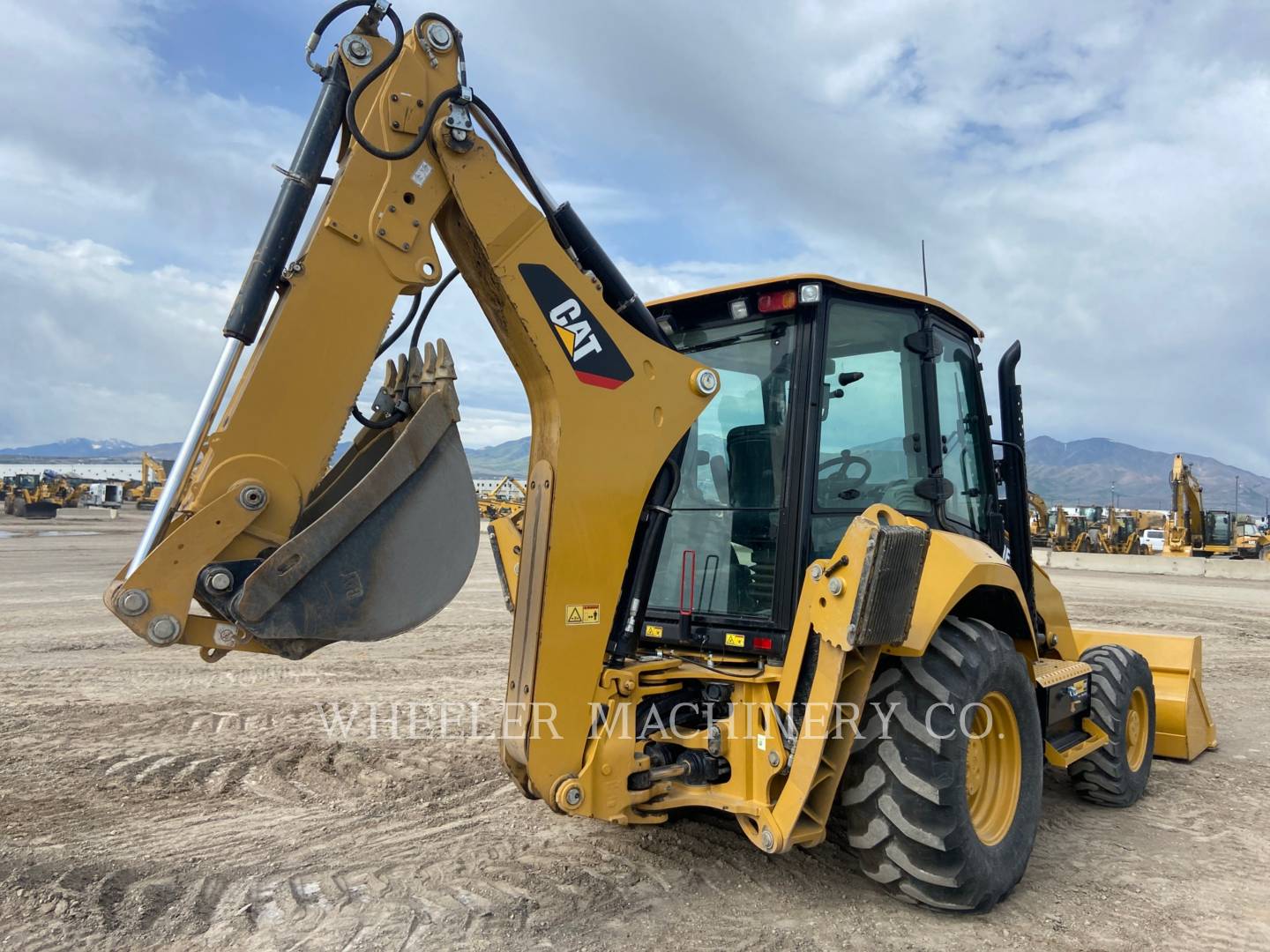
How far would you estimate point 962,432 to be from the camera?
4.58 meters

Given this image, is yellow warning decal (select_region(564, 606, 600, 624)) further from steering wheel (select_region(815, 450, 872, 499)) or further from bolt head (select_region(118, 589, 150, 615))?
bolt head (select_region(118, 589, 150, 615))

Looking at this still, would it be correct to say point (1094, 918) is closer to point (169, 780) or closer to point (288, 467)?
point (288, 467)

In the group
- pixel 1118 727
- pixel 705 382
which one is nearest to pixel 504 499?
pixel 1118 727

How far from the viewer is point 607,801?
3424 mm

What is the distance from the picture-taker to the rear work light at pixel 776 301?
12.7 feet

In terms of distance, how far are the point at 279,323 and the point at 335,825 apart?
2.70 metres

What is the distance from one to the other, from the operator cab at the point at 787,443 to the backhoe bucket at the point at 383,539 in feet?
4.18

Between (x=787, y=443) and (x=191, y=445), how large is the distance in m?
2.25

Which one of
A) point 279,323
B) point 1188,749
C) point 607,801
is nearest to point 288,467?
point 279,323

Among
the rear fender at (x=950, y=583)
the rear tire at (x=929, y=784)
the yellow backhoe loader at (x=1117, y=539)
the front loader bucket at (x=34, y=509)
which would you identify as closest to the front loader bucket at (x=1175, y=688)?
the rear fender at (x=950, y=583)

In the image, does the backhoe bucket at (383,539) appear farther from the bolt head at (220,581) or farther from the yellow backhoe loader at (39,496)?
the yellow backhoe loader at (39,496)

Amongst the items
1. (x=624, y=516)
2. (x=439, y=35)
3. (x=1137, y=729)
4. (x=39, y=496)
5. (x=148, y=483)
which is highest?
(x=148, y=483)

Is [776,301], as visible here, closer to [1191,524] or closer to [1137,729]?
[1137,729]

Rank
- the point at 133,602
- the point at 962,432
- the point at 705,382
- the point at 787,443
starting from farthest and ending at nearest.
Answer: the point at 962,432 < the point at 787,443 < the point at 705,382 < the point at 133,602
